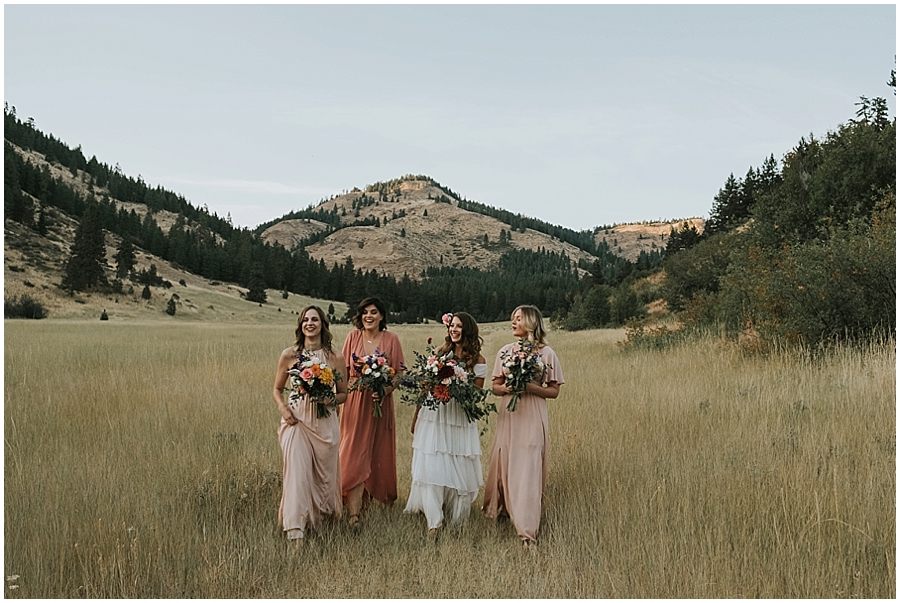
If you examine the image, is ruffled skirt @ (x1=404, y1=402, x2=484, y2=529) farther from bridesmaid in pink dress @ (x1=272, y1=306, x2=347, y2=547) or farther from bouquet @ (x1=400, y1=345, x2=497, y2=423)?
bridesmaid in pink dress @ (x1=272, y1=306, x2=347, y2=547)

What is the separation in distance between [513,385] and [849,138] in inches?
837

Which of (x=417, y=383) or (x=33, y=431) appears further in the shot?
(x=33, y=431)

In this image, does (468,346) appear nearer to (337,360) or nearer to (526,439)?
(526,439)

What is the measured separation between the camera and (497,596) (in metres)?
4.43

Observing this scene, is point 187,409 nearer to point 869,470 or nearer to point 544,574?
point 544,574

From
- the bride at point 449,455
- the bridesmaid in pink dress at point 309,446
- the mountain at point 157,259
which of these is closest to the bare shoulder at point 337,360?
the bridesmaid in pink dress at point 309,446

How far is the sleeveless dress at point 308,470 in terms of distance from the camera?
17.4 ft

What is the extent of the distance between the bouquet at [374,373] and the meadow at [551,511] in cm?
120

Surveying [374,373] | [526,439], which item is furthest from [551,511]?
[374,373]

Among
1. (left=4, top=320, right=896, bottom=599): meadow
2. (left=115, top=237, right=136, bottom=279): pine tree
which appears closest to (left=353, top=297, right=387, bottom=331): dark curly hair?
(left=4, top=320, right=896, bottom=599): meadow

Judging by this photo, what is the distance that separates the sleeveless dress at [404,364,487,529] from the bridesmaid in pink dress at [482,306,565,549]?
0.25 meters

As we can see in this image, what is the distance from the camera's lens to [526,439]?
553cm

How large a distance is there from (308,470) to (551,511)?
224cm

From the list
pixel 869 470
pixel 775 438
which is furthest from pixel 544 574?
pixel 775 438
